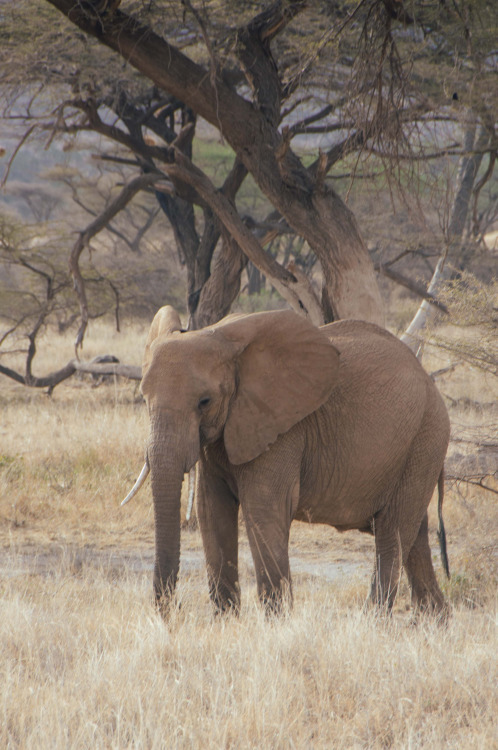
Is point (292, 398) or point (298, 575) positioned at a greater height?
point (292, 398)

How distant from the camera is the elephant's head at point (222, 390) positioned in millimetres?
3959

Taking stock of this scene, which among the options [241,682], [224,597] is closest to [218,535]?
[224,597]

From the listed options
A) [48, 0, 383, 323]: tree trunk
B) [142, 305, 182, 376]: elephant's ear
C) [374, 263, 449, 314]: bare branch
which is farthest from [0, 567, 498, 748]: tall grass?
[374, 263, 449, 314]: bare branch

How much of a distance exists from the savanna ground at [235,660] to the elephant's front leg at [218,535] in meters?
0.16

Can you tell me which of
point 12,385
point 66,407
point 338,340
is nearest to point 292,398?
point 338,340

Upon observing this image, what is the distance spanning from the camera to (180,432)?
396 centimetres

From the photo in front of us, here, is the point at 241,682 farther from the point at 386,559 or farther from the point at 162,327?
the point at 162,327

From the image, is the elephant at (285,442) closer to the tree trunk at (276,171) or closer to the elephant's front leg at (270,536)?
the elephant's front leg at (270,536)

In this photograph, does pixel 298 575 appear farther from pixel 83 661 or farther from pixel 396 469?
pixel 83 661

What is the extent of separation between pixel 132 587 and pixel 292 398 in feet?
5.68

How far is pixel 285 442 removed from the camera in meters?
4.46

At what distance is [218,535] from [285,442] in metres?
0.64

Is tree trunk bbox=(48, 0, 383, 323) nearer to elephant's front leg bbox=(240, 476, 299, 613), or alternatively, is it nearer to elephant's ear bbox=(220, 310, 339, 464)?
elephant's ear bbox=(220, 310, 339, 464)

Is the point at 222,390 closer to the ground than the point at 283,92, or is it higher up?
closer to the ground
